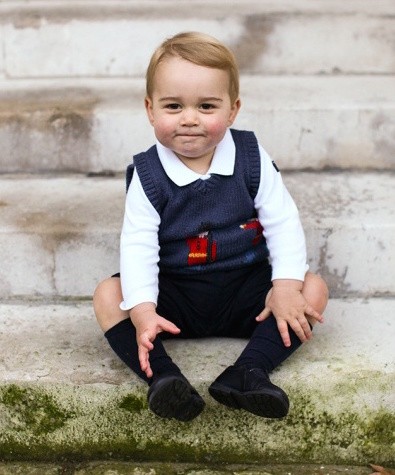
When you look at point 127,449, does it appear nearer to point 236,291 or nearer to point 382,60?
point 236,291

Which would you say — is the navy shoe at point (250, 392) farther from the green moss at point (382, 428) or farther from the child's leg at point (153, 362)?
the green moss at point (382, 428)

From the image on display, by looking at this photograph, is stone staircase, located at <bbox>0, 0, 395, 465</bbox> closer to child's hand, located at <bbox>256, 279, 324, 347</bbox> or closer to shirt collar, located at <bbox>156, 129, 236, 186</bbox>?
child's hand, located at <bbox>256, 279, 324, 347</bbox>

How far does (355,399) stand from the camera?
6.93 ft

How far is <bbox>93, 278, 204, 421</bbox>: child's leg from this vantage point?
1927mm

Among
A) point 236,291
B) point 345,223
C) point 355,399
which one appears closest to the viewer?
point 355,399

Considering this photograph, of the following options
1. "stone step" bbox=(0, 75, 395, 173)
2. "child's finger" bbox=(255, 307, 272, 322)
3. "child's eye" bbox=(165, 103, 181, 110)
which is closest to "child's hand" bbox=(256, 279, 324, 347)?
"child's finger" bbox=(255, 307, 272, 322)

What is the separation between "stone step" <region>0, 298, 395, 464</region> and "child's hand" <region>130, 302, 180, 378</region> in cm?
11

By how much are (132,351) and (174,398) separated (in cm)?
23

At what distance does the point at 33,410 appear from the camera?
2129 millimetres

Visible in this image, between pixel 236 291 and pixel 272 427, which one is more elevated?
pixel 236 291

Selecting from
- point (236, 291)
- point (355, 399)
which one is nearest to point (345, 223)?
point (236, 291)

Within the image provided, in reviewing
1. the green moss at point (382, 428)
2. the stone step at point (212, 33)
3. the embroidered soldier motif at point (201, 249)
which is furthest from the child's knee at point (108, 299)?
the stone step at point (212, 33)

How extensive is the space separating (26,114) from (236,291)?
1186 mm

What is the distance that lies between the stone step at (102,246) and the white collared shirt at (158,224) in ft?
1.06
